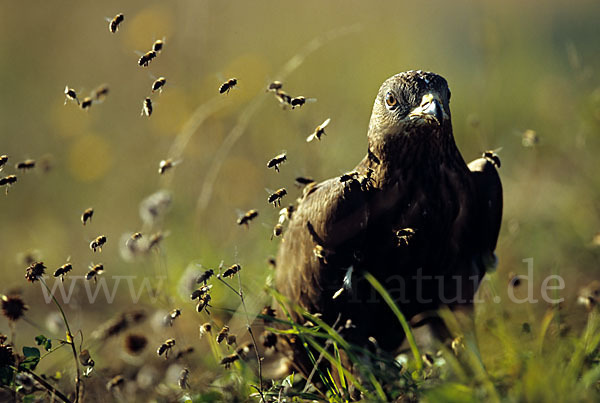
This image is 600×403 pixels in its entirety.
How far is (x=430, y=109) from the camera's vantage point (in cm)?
253

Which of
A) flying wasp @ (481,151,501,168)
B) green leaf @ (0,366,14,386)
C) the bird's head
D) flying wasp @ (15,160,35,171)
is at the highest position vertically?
flying wasp @ (15,160,35,171)

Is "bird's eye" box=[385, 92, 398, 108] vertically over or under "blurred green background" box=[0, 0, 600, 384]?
under

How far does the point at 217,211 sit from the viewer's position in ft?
18.7

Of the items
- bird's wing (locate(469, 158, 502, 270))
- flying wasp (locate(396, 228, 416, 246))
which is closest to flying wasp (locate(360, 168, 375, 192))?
flying wasp (locate(396, 228, 416, 246))

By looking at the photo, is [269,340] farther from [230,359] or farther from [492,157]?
[492,157]

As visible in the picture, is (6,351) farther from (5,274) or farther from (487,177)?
(5,274)

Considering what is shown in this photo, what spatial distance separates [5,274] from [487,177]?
159 inches

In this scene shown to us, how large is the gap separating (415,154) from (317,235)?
0.55 meters

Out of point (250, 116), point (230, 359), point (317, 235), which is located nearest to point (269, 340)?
point (230, 359)

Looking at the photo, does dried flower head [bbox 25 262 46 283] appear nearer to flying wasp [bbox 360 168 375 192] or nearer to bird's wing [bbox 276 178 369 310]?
bird's wing [bbox 276 178 369 310]

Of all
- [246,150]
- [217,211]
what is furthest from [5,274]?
[246,150]

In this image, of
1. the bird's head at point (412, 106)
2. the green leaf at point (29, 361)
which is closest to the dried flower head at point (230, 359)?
the green leaf at point (29, 361)

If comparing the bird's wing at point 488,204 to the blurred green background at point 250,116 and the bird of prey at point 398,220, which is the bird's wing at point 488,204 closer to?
the bird of prey at point 398,220

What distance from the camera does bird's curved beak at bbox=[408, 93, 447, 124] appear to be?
250cm
